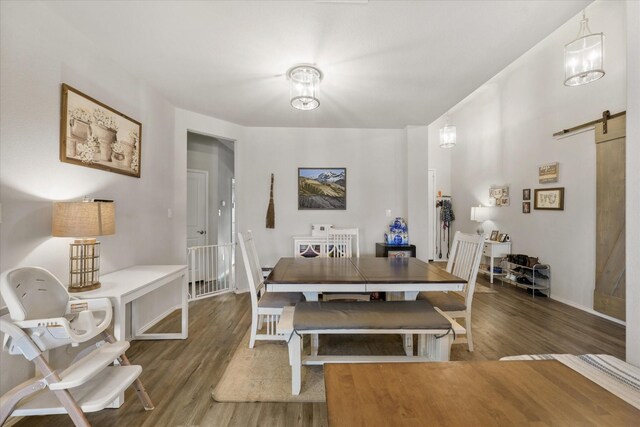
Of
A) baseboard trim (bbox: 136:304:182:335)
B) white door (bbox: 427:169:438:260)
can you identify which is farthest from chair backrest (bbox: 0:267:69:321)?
white door (bbox: 427:169:438:260)

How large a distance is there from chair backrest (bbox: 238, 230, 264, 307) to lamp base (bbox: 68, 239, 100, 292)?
1026 millimetres

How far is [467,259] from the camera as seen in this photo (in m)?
2.52

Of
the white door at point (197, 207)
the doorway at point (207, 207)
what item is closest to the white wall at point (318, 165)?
the doorway at point (207, 207)

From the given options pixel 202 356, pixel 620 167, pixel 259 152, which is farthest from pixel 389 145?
pixel 202 356

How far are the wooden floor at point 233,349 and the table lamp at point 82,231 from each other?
84cm

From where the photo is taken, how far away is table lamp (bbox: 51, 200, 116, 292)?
5.78 ft

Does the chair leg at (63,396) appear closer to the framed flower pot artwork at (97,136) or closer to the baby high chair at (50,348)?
the baby high chair at (50,348)

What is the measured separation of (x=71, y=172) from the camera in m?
2.03

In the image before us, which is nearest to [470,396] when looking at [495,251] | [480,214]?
[495,251]

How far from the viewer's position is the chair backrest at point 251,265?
241cm

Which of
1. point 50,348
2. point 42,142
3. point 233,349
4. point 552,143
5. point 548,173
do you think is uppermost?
point 552,143

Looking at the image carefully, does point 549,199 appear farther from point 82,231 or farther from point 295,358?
point 82,231

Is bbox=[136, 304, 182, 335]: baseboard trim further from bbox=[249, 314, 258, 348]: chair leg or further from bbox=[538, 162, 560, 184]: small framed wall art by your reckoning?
bbox=[538, 162, 560, 184]: small framed wall art

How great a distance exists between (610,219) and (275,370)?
157 inches
